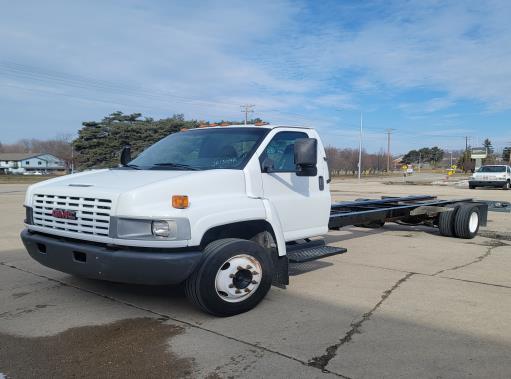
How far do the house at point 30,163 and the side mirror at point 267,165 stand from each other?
121 m

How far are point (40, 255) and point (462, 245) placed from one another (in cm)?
742

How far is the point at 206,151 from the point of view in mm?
5168

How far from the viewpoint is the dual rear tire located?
364 inches

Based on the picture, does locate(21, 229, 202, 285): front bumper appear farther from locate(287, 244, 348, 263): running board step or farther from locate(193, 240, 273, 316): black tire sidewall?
locate(287, 244, 348, 263): running board step

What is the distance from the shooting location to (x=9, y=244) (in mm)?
8273

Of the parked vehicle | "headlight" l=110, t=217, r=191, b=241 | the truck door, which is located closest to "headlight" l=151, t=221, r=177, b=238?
"headlight" l=110, t=217, r=191, b=241

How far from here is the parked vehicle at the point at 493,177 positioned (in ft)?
93.7

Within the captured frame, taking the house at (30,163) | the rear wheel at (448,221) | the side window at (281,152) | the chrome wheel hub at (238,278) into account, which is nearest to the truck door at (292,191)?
the side window at (281,152)

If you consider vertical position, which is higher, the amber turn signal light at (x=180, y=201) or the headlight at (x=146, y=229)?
the amber turn signal light at (x=180, y=201)

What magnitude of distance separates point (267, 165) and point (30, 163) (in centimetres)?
13177

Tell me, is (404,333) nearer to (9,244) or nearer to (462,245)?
(462,245)

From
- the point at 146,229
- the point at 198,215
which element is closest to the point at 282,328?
the point at 198,215

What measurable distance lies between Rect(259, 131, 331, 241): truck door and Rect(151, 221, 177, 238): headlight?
1338 millimetres

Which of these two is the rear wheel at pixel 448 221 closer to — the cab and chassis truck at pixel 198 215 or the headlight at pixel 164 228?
the cab and chassis truck at pixel 198 215
